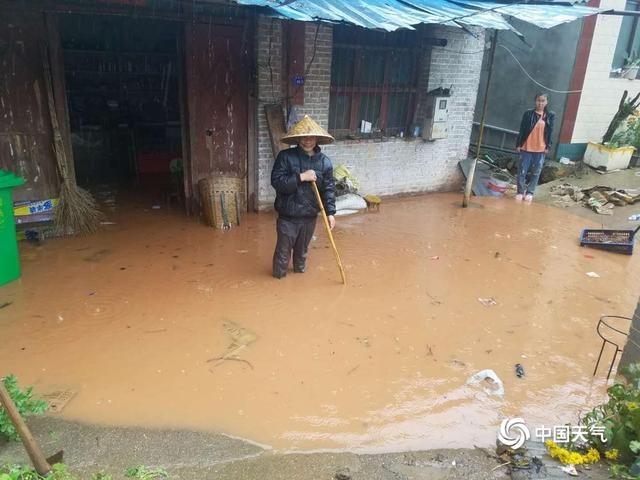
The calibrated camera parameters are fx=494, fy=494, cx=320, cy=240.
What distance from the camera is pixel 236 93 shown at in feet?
23.4

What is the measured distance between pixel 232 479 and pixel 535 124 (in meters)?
7.94

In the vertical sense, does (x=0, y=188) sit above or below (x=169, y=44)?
below

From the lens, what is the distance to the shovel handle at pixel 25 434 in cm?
250

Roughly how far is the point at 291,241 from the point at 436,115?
472cm

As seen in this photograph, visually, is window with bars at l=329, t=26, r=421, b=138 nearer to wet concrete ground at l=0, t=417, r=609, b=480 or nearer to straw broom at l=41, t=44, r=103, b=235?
straw broom at l=41, t=44, r=103, b=235

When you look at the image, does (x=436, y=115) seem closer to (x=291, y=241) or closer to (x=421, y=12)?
(x=421, y=12)

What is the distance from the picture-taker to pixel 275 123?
24.0 ft

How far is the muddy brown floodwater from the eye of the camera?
357 cm

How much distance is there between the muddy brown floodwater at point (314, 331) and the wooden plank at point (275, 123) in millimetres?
1283

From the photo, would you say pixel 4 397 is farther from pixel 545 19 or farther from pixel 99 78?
pixel 99 78

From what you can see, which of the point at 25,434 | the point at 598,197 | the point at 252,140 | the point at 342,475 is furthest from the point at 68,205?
the point at 598,197

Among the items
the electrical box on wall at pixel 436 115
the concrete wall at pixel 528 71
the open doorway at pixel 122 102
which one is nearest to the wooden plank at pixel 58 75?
the open doorway at pixel 122 102

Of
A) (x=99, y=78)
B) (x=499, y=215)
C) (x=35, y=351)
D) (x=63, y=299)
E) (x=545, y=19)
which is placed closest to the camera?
(x=35, y=351)

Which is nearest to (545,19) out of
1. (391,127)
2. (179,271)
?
(391,127)
